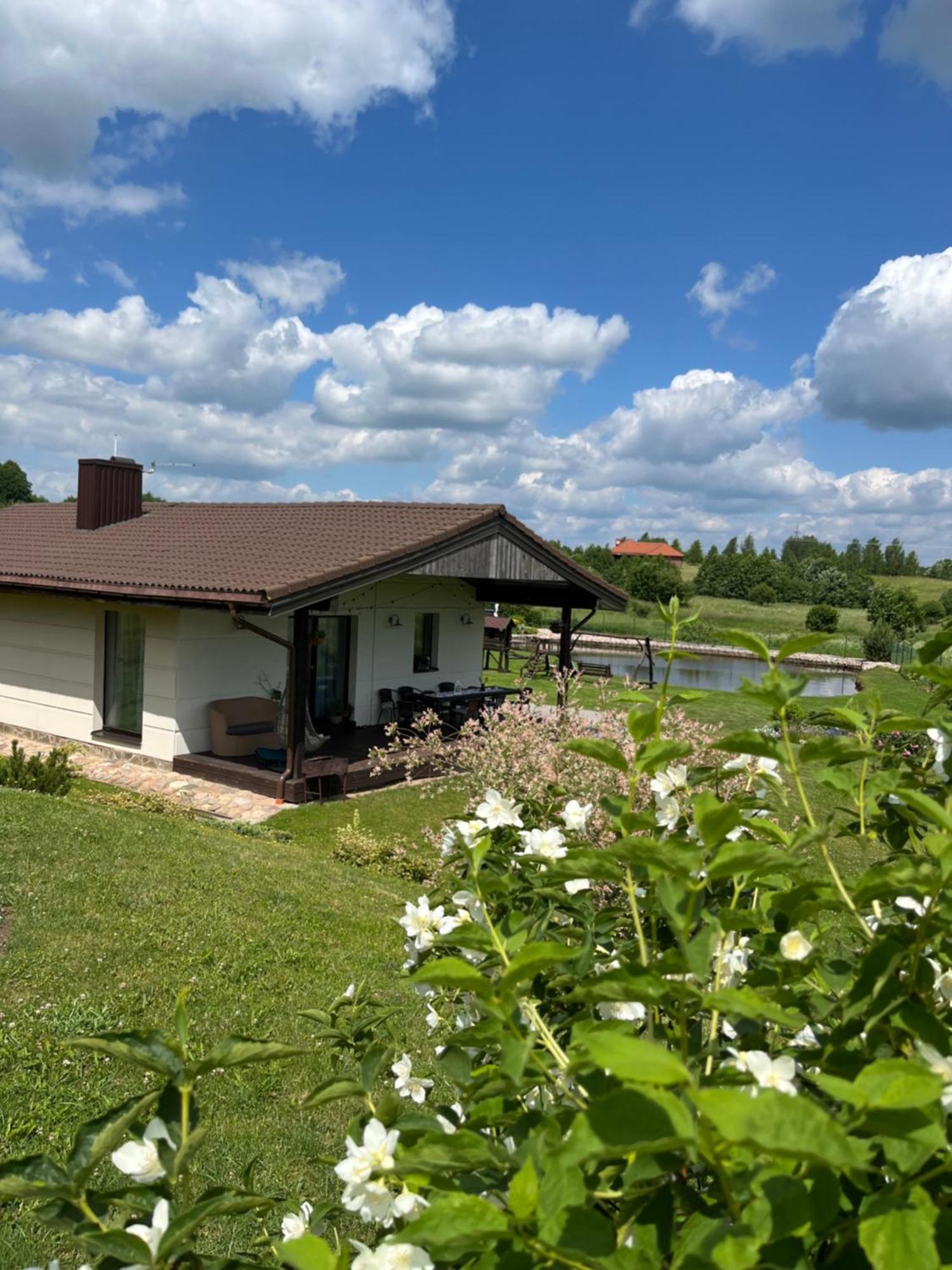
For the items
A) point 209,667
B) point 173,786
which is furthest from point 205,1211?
point 209,667

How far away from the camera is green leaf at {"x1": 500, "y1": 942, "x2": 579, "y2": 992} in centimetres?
94

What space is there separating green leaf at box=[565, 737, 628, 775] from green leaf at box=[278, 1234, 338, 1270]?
0.69 m

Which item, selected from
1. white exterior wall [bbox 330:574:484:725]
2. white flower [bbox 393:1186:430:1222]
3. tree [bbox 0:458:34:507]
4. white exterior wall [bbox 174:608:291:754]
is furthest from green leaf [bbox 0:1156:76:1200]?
tree [bbox 0:458:34:507]

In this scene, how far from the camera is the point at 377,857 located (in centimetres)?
912

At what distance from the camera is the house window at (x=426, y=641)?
55.8 feet

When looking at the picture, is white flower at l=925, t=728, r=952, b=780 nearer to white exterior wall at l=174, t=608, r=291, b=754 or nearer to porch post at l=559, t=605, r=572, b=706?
white exterior wall at l=174, t=608, r=291, b=754

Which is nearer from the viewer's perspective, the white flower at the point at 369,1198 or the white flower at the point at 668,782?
the white flower at the point at 369,1198

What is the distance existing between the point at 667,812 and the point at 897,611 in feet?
174

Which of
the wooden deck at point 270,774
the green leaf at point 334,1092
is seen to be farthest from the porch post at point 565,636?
the green leaf at point 334,1092

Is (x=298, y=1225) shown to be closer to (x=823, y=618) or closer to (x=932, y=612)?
(x=823, y=618)

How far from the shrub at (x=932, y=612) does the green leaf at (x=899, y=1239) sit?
57.2 m

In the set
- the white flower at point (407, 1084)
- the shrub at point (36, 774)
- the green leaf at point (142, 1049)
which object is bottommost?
the shrub at point (36, 774)

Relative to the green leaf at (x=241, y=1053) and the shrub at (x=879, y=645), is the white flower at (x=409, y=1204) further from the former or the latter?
the shrub at (x=879, y=645)

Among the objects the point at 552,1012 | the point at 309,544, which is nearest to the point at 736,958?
the point at 552,1012
